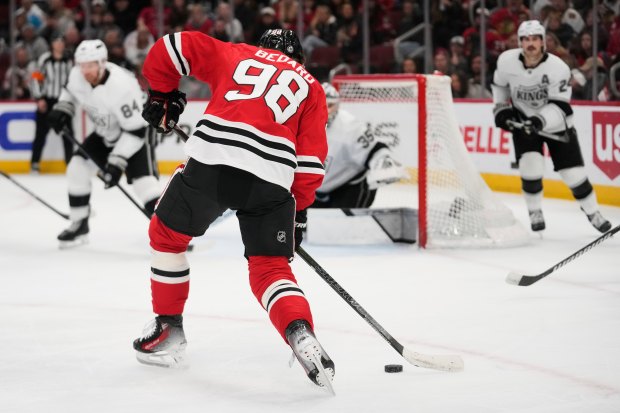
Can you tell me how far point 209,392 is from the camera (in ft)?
10.0

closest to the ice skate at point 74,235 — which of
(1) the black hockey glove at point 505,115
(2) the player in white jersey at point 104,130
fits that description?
(2) the player in white jersey at point 104,130

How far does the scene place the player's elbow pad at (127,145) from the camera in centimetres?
556

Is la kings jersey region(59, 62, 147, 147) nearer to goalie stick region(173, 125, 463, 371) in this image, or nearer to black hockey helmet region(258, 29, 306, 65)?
black hockey helmet region(258, 29, 306, 65)

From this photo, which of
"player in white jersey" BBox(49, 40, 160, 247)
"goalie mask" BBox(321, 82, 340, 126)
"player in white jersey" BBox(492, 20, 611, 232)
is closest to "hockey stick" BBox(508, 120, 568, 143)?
"player in white jersey" BBox(492, 20, 611, 232)

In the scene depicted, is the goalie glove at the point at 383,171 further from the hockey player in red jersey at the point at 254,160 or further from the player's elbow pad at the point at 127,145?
the hockey player in red jersey at the point at 254,160


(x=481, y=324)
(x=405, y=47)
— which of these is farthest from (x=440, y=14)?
(x=481, y=324)

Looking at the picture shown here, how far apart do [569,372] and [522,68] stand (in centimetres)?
307

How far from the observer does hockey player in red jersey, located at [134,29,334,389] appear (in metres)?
3.04

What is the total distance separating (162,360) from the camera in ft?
11.0

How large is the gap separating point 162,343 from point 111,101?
8.26ft

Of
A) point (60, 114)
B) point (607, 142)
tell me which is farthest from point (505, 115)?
point (60, 114)

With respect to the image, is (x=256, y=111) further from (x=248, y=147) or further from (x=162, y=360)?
(x=162, y=360)

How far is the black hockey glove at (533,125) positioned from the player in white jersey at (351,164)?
28.2 inches

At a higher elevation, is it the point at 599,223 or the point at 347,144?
the point at 347,144
